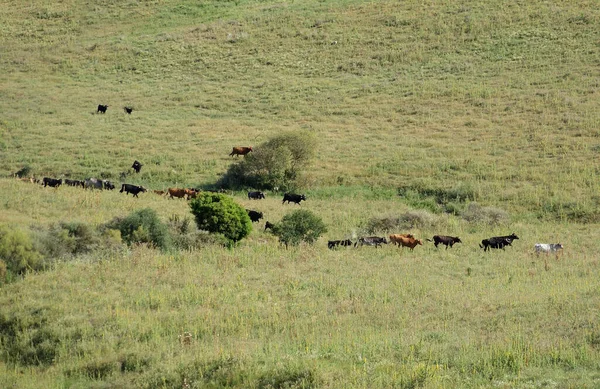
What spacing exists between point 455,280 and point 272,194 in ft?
53.5

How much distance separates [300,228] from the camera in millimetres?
23719

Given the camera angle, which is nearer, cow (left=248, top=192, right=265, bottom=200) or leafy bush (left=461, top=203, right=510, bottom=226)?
leafy bush (left=461, top=203, right=510, bottom=226)

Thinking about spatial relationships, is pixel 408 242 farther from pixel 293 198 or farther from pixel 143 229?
pixel 293 198

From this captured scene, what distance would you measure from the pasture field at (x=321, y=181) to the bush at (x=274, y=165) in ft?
2.92

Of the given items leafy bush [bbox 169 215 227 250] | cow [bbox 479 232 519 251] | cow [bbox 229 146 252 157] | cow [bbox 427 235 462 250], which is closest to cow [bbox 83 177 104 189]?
cow [bbox 229 146 252 157]

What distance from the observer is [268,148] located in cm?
3588

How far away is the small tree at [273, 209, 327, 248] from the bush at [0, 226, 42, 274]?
7.67 m

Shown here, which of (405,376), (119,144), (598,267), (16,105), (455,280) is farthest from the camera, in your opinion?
(16,105)

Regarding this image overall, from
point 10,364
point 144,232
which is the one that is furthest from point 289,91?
point 10,364

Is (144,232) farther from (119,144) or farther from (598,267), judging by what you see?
(119,144)

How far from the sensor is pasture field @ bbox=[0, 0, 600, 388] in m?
12.7

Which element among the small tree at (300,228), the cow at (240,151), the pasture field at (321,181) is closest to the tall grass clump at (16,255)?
the pasture field at (321,181)

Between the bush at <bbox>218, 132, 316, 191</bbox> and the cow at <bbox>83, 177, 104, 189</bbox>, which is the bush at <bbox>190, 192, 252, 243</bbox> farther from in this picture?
the bush at <bbox>218, 132, 316, 191</bbox>

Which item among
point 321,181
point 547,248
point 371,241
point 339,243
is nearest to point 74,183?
point 321,181
